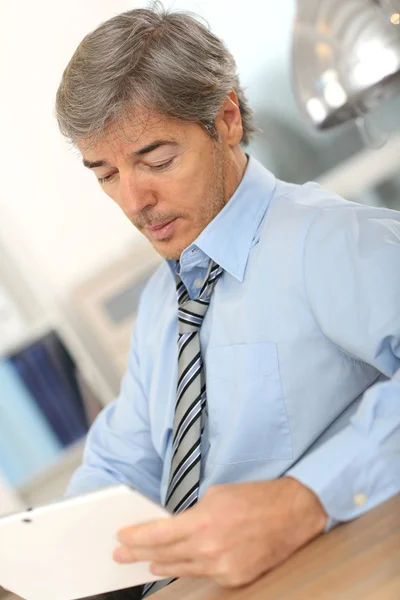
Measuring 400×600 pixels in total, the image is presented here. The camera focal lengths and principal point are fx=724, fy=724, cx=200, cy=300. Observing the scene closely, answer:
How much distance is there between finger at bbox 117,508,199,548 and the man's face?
1.89 feet

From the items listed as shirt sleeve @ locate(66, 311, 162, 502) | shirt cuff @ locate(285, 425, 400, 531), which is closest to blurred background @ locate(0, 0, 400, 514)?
shirt sleeve @ locate(66, 311, 162, 502)

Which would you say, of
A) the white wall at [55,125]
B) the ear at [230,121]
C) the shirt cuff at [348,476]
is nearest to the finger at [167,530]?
the shirt cuff at [348,476]

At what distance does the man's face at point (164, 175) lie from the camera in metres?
1.15

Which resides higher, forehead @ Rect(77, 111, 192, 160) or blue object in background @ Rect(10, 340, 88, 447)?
forehead @ Rect(77, 111, 192, 160)

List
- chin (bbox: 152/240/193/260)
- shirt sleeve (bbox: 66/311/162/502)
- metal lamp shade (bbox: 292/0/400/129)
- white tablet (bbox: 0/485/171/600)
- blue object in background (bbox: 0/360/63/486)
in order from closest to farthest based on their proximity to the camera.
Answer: white tablet (bbox: 0/485/171/600)
chin (bbox: 152/240/193/260)
shirt sleeve (bbox: 66/311/162/502)
metal lamp shade (bbox: 292/0/400/129)
blue object in background (bbox: 0/360/63/486)

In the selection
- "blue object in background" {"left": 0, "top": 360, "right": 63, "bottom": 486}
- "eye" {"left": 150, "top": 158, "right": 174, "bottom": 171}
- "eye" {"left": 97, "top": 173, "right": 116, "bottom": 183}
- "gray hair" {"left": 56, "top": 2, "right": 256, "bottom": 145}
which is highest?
"gray hair" {"left": 56, "top": 2, "right": 256, "bottom": 145}

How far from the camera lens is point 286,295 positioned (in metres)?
1.11

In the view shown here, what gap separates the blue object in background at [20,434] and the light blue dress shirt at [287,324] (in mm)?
1548

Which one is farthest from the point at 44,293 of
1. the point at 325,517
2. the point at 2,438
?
the point at 325,517

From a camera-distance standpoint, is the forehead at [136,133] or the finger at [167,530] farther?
the forehead at [136,133]

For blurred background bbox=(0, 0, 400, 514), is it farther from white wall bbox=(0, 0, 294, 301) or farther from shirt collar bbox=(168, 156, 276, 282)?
shirt collar bbox=(168, 156, 276, 282)

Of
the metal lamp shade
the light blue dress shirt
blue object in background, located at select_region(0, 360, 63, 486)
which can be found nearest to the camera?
the light blue dress shirt

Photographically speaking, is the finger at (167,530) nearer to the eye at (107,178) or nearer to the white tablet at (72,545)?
the white tablet at (72,545)

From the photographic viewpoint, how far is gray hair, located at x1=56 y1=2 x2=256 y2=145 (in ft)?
3.70
